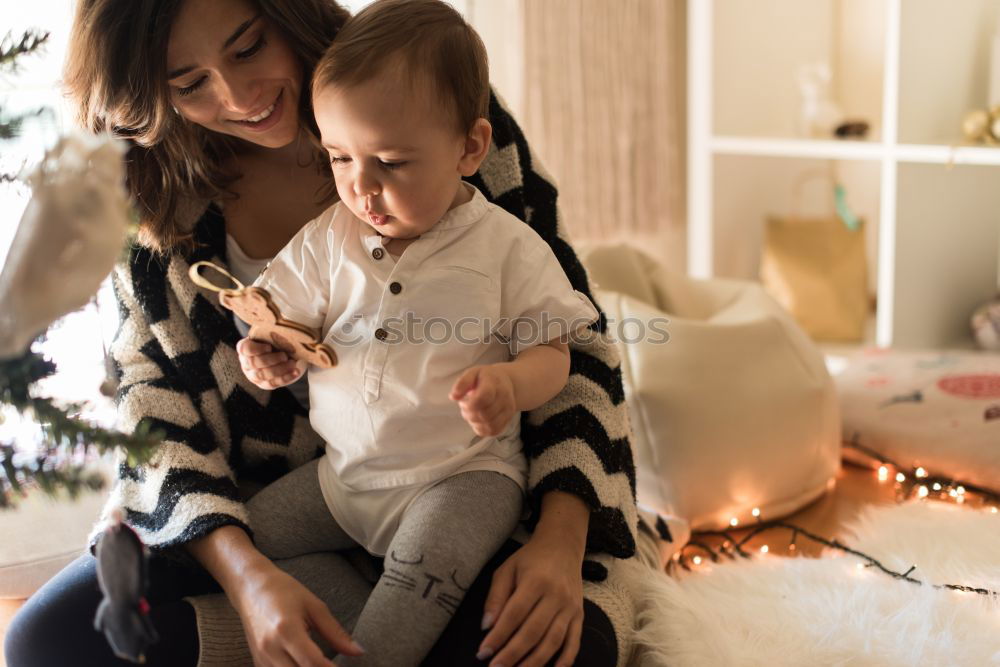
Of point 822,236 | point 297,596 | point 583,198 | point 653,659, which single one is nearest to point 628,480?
point 653,659

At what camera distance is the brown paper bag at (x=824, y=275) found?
2.70 meters

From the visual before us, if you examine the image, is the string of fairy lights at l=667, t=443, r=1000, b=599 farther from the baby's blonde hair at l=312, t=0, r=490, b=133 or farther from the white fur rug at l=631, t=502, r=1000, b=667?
the baby's blonde hair at l=312, t=0, r=490, b=133

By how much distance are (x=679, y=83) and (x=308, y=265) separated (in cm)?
202

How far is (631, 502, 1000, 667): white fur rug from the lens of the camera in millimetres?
1221

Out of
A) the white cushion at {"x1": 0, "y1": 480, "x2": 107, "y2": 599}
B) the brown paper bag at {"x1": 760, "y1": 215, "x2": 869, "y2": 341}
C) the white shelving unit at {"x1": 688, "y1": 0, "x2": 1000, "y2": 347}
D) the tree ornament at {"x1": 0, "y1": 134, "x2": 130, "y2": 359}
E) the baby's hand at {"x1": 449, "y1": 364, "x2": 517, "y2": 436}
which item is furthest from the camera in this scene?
the brown paper bag at {"x1": 760, "y1": 215, "x2": 869, "y2": 341}

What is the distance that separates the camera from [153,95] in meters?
1.14

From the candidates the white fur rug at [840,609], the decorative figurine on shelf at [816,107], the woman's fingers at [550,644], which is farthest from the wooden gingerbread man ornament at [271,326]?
the decorative figurine on shelf at [816,107]

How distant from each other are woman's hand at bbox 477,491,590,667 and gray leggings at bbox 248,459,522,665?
0.11 feet

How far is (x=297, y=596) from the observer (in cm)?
102

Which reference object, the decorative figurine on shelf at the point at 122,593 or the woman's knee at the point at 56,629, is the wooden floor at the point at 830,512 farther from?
the decorative figurine on shelf at the point at 122,593

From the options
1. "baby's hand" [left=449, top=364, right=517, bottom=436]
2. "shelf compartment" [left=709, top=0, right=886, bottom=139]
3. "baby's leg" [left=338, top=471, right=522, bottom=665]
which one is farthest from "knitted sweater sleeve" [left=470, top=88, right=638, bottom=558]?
"shelf compartment" [left=709, top=0, right=886, bottom=139]

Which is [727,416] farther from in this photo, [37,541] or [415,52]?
[37,541]

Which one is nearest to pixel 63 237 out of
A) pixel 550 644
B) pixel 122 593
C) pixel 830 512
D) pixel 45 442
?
pixel 45 442

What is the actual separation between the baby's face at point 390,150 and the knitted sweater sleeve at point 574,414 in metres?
0.23
